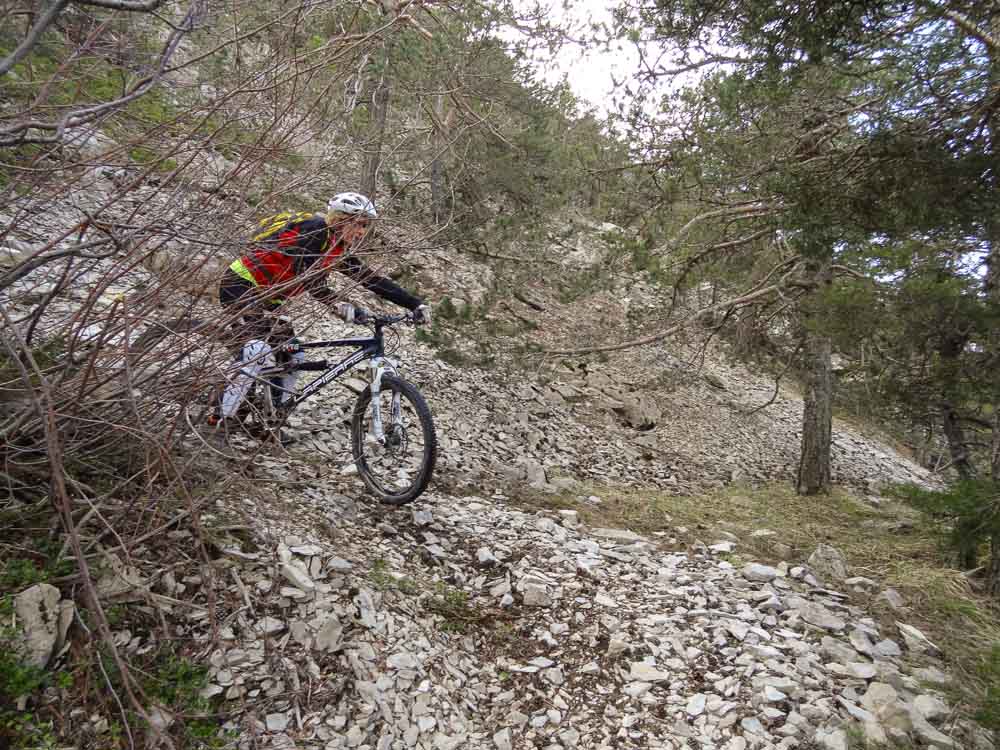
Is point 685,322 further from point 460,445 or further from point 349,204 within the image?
point 349,204

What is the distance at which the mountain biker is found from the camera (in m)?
2.72

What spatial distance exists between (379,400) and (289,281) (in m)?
2.07

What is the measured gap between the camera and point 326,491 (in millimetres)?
4703

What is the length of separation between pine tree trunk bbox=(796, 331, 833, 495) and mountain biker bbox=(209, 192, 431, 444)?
6.46 metres

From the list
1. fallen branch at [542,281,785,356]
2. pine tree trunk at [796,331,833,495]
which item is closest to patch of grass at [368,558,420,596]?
fallen branch at [542,281,785,356]

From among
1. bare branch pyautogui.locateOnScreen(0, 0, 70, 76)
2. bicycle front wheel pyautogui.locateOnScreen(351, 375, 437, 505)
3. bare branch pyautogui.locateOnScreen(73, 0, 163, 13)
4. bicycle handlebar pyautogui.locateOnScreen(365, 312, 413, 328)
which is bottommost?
bicycle front wheel pyautogui.locateOnScreen(351, 375, 437, 505)

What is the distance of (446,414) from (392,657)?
446 centimetres

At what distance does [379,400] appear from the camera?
468 cm

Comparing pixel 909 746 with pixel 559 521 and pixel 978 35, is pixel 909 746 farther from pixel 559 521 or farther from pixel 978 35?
pixel 978 35

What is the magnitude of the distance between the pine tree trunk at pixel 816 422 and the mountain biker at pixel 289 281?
6459 mm

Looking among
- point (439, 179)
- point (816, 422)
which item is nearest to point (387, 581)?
point (816, 422)

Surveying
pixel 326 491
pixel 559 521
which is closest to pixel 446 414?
pixel 559 521

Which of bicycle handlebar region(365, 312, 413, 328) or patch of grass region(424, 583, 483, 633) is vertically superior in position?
bicycle handlebar region(365, 312, 413, 328)

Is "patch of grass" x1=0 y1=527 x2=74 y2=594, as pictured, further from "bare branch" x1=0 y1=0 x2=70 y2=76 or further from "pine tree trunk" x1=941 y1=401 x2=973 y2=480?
"pine tree trunk" x1=941 y1=401 x2=973 y2=480
